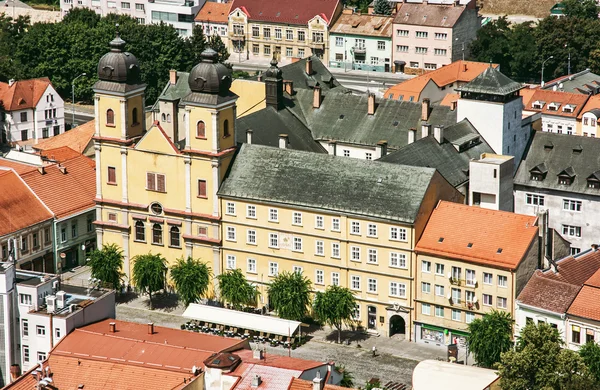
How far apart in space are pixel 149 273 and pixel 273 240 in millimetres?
11179

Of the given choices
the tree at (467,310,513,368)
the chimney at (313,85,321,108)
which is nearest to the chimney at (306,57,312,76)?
the chimney at (313,85,321,108)

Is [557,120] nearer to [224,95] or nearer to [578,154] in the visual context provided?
[578,154]

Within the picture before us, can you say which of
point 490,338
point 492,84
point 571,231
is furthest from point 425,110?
point 490,338

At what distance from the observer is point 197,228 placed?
133m

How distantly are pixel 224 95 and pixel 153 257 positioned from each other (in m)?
15.5

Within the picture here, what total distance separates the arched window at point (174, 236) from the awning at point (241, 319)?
8.24 metres

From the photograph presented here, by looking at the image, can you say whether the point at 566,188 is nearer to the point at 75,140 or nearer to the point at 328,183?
the point at 328,183

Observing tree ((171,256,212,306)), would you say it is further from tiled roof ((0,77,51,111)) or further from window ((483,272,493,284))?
tiled roof ((0,77,51,111))

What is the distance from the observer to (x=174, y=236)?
13388 cm

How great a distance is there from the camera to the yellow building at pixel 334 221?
408 ft

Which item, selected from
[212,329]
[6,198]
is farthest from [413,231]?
[6,198]

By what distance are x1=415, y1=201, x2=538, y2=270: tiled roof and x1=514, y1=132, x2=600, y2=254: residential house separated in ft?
53.3

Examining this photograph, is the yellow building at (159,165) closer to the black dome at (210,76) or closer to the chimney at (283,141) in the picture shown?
the black dome at (210,76)

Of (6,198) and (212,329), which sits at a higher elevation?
(6,198)
